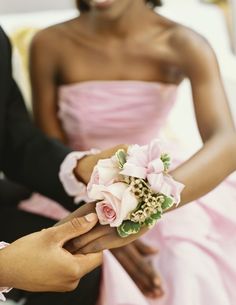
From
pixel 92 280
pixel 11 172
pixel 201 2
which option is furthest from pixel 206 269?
pixel 201 2

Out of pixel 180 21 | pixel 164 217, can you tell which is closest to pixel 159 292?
pixel 164 217

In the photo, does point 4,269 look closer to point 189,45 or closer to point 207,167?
point 207,167

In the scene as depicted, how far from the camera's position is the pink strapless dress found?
30.7 inches

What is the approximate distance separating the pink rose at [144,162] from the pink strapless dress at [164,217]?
0.28m

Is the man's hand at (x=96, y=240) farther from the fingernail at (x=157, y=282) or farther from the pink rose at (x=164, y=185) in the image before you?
the fingernail at (x=157, y=282)

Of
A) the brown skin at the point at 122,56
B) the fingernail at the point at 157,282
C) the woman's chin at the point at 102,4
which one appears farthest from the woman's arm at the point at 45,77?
the fingernail at the point at 157,282

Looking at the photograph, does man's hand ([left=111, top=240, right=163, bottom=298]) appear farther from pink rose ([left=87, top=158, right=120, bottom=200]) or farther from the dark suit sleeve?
pink rose ([left=87, top=158, right=120, bottom=200])

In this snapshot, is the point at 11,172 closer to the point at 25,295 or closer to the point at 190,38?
the point at 25,295

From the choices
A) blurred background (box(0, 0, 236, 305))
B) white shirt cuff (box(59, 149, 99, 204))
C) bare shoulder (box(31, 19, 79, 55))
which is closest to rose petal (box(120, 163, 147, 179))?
white shirt cuff (box(59, 149, 99, 204))

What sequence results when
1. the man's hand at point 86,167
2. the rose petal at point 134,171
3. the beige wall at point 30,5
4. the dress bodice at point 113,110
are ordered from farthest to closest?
1. the beige wall at point 30,5
2. the dress bodice at point 113,110
3. the man's hand at point 86,167
4. the rose petal at point 134,171

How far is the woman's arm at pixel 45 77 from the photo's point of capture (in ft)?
3.39

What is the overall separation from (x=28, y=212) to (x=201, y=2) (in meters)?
0.91

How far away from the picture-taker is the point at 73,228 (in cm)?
60

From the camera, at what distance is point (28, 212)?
96 cm
